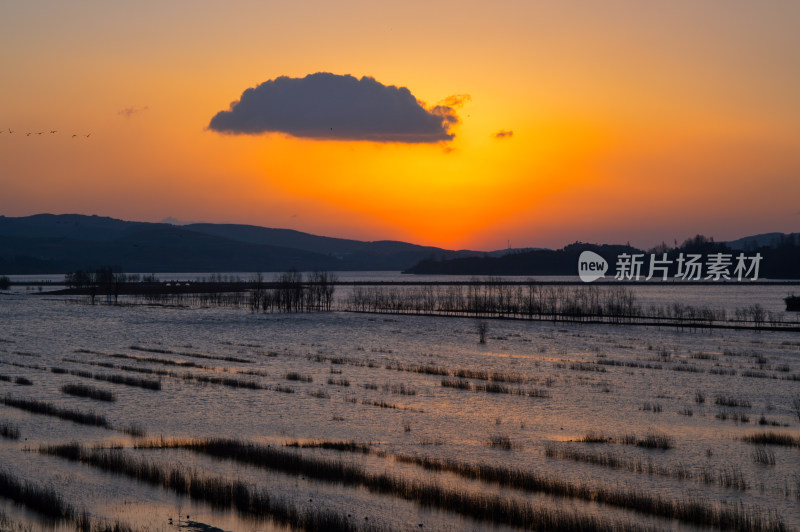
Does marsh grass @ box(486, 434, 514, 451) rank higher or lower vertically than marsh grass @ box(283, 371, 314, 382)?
higher

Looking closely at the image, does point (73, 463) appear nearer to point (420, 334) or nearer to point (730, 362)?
point (730, 362)

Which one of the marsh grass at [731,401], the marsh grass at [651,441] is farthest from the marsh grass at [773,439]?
the marsh grass at [731,401]

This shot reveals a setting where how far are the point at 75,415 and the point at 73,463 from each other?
6.82 m

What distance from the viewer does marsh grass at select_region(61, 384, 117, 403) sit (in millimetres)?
29891

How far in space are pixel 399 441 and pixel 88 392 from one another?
51.3 ft

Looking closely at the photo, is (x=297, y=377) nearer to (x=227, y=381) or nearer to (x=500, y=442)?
(x=227, y=381)

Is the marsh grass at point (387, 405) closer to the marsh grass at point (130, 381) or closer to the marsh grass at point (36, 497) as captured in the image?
the marsh grass at point (130, 381)

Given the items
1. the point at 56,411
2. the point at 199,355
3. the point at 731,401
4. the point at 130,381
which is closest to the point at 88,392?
the point at 130,381

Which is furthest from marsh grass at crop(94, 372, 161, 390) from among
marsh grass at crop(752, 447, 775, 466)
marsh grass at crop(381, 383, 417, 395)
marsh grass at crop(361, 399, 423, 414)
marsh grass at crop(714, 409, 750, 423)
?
marsh grass at crop(752, 447, 775, 466)

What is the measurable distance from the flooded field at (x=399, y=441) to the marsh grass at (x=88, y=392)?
165 mm

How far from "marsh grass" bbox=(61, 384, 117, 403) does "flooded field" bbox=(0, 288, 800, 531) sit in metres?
0.16

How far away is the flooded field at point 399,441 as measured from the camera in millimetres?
15938

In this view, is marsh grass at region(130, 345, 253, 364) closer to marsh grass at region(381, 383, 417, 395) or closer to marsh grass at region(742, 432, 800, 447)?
marsh grass at region(381, 383, 417, 395)

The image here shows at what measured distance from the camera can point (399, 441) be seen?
22891 mm
